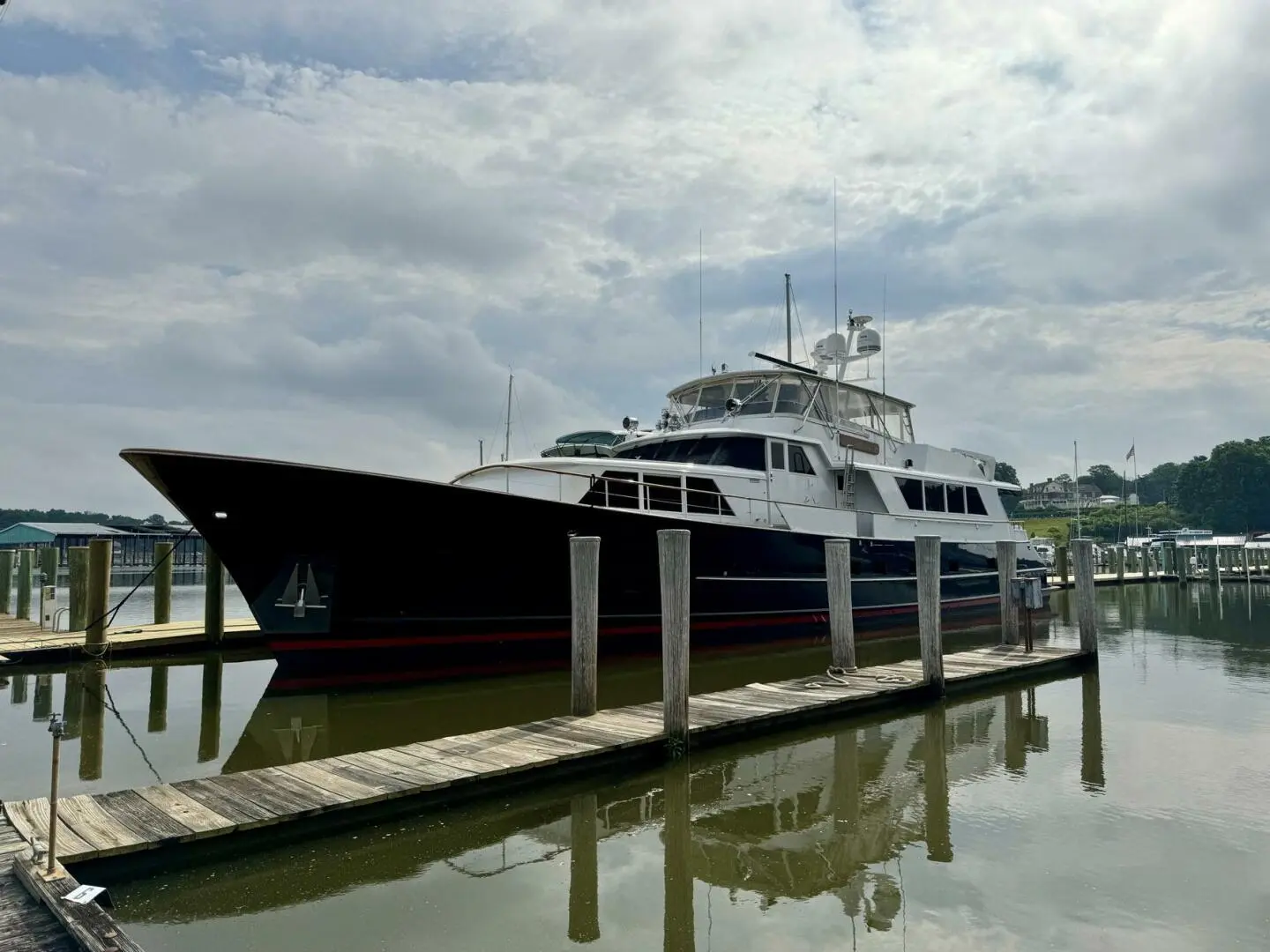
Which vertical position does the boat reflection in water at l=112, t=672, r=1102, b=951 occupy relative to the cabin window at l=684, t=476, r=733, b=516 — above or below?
below

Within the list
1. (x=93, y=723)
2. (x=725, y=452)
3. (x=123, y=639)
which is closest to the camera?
(x=93, y=723)

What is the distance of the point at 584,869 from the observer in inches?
190

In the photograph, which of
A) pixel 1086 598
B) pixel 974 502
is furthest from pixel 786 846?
pixel 974 502

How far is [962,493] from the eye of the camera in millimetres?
17031

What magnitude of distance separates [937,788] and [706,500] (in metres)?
6.35

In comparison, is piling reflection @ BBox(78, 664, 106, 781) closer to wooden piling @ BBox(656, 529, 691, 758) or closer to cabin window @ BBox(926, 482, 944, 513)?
wooden piling @ BBox(656, 529, 691, 758)

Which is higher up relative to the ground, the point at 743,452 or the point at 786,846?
the point at 743,452

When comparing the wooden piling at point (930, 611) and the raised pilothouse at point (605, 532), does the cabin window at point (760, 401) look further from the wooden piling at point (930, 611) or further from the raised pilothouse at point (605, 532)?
the wooden piling at point (930, 611)

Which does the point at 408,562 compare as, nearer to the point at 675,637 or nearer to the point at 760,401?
the point at 675,637

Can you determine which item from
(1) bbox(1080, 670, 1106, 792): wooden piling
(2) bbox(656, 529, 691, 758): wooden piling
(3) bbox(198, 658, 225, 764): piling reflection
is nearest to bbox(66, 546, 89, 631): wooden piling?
(3) bbox(198, 658, 225, 764): piling reflection

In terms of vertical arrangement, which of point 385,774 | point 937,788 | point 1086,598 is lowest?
point 937,788

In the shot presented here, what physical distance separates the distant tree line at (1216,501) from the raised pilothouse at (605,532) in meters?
57.5

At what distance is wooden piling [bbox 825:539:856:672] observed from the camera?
8883 millimetres

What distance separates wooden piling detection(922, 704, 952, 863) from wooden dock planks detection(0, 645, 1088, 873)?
509mm
